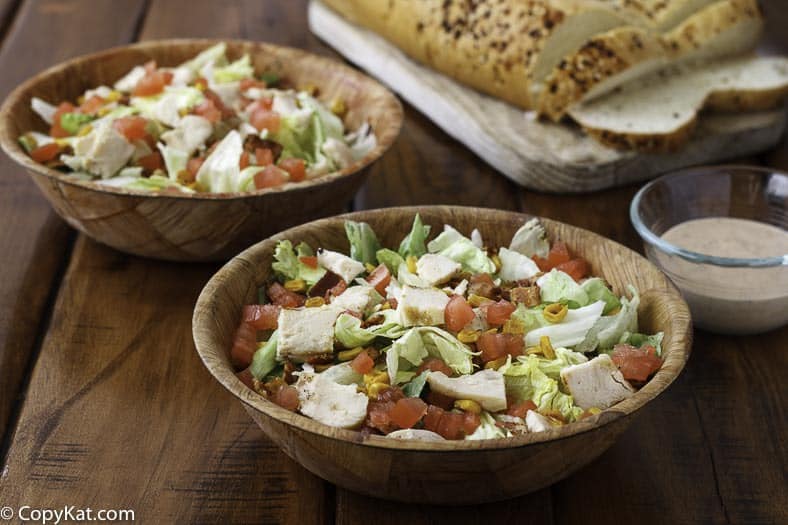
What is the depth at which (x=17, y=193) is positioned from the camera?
12.8 feet

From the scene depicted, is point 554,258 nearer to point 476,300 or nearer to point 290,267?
point 476,300

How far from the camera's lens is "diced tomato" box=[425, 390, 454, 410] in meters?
2.45

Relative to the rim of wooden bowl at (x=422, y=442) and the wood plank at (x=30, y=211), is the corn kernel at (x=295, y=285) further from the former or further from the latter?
the wood plank at (x=30, y=211)

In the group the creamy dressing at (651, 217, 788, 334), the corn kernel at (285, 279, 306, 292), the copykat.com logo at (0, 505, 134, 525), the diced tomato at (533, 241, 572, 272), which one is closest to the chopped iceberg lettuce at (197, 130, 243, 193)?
the corn kernel at (285, 279, 306, 292)

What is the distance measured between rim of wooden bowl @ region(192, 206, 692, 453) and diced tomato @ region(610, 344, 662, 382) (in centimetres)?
4

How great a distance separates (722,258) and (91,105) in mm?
2210

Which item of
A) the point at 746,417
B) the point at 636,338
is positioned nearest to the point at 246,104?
Answer: the point at 636,338

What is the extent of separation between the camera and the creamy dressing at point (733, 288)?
3.04 metres

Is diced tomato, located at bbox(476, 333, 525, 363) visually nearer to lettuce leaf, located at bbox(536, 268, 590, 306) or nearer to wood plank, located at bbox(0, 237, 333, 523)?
lettuce leaf, located at bbox(536, 268, 590, 306)

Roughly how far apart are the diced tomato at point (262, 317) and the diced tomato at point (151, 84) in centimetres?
144

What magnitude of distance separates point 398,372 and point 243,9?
353cm

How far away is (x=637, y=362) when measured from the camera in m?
2.51

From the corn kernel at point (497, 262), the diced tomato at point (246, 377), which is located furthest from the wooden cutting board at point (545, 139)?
the diced tomato at point (246, 377)

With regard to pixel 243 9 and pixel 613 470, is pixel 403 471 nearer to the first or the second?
pixel 613 470
